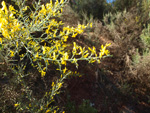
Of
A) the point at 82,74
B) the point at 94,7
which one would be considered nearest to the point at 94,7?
the point at 94,7

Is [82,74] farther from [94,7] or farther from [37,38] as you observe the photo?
[94,7]

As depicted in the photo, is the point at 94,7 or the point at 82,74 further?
the point at 94,7

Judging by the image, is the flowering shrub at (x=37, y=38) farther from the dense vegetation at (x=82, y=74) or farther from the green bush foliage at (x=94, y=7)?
the green bush foliage at (x=94, y=7)

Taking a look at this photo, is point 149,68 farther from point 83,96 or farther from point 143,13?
point 143,13

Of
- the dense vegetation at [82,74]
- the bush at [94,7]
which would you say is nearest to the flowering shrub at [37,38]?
the dense vegetation at [82,74]

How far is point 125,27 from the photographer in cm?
392

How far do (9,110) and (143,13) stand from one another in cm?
481

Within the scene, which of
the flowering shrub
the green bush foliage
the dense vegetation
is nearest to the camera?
the flowering shrub

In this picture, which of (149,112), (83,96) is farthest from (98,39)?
(149,112)

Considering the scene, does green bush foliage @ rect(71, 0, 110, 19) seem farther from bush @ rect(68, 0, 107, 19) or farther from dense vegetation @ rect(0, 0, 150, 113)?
dense vegetation @ rect(0, 0, 150, 113)

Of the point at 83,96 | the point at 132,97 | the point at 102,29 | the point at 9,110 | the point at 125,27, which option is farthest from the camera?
the point at 102,29

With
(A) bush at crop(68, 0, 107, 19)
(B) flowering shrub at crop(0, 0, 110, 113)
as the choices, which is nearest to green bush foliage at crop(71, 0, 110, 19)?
(A) bush at crop(68, 0, 107, 19)

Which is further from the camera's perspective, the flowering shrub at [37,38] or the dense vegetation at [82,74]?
the dense vegetation at [82,74]

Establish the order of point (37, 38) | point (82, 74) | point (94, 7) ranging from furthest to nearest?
point (94, 7) < point (82, 74) < point (37, 38)
